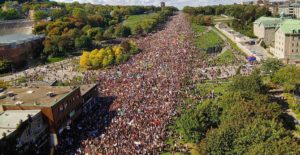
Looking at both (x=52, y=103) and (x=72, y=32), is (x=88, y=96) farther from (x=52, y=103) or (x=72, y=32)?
(x=72, y=32)

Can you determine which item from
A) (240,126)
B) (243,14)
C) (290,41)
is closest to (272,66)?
(290,41)

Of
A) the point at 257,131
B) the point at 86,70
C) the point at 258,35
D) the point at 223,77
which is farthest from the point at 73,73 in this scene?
the point at 258,35

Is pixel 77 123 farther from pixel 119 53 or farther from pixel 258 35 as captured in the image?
pixel 258 35

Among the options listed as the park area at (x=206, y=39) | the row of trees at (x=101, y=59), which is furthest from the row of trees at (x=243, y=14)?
the row of trees at (x=101, y=59)

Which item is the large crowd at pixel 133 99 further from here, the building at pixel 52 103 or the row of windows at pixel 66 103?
the row of windows at pixel 66 103

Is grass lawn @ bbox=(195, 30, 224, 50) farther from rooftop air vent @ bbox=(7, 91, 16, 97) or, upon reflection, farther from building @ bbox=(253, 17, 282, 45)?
rooftop air vent @ bbox=(7, 91, 16, 97)

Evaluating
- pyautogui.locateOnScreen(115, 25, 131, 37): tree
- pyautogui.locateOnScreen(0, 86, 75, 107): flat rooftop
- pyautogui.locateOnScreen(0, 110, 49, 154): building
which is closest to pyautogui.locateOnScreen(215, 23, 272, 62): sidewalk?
pyautogui.locateOnScreen(115, 25, 131, 37): tree
